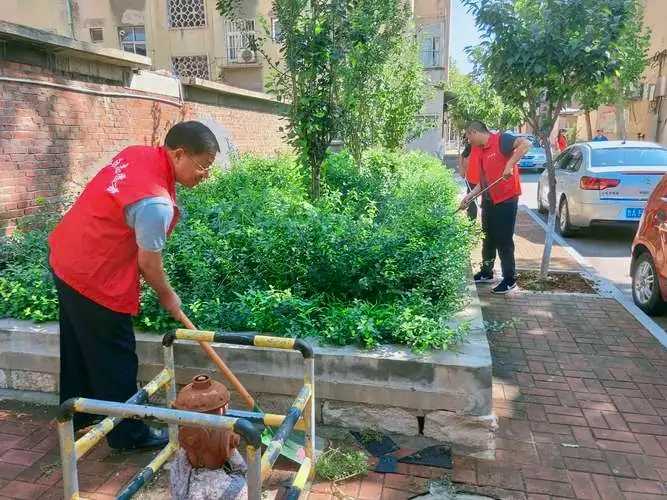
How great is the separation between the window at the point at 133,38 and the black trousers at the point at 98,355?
21.9 metres

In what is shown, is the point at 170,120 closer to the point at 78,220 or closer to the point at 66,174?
the point at 66,174

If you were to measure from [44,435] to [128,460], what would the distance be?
62cm

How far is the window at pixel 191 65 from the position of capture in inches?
867

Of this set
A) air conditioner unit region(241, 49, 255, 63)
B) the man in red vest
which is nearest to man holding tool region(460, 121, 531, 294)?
the man in red vest

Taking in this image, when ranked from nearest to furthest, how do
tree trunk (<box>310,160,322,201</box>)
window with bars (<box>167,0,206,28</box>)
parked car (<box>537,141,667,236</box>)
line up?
tree trunk (<box>310,160,322,201</box>) < parked car (<box>537,141,667,236</box>) < window with bars (<box>167,0,206,28</box>)

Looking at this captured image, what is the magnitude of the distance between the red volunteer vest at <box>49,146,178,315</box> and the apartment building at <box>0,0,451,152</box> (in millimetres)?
19481

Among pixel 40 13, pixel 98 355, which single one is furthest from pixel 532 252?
pixel 40 13

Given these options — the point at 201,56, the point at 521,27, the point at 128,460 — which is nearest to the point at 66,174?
the point at 128,460

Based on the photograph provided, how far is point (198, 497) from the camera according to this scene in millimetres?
2354

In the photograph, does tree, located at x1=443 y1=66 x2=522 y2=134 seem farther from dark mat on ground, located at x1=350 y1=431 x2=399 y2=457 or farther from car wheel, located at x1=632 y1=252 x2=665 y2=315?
dark mat on ground, located at x1=350 y1=431 x2=399 y2=457

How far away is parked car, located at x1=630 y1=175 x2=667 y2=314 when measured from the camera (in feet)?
16.3

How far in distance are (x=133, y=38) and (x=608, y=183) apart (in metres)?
20.2

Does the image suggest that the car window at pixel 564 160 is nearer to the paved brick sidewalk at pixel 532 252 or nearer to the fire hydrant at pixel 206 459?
the paved brick sidewalk at pixel 532 252

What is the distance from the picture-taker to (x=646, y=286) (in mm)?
5461
